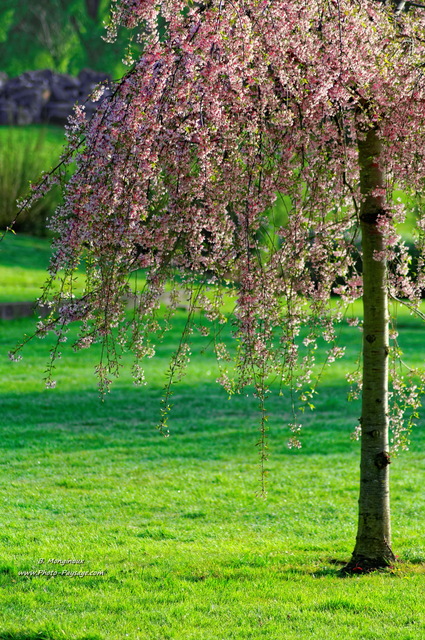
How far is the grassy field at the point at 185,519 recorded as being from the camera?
4.88 meters

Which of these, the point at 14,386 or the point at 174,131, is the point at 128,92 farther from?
the point at 14,386

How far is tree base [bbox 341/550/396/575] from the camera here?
5750 millimetres

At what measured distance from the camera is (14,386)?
12625 mm

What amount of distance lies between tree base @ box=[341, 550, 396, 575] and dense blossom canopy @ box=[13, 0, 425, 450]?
4.60ft

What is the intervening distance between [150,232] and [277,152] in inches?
37.9

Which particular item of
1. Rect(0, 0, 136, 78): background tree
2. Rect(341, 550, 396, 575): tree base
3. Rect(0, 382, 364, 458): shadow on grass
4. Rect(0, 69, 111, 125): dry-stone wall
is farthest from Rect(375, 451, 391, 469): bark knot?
Rect(0, 0, 136, 78): background tree

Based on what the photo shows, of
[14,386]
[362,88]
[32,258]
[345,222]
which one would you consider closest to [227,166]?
[362,88]

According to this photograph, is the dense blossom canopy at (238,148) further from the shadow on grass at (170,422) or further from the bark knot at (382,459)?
the shadow on grass at (170,422)

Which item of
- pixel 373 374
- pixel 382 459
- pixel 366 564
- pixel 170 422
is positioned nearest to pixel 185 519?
pixel 366 564

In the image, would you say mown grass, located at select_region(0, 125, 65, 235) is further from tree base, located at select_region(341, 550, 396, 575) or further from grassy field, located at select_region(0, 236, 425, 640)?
tree base, located at select_region(341, 550, 396, 575)

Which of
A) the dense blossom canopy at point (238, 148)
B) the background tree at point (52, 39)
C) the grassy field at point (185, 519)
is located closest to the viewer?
the dense blossom canopy at point (238, 148)

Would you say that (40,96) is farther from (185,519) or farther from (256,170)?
(256,170)

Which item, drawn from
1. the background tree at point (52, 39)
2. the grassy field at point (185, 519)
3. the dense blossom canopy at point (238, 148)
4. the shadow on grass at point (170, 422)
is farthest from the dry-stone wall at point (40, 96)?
the dense blossom canopy at point (238, 148)

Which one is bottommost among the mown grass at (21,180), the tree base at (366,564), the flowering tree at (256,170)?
the tree base at (366,564)
